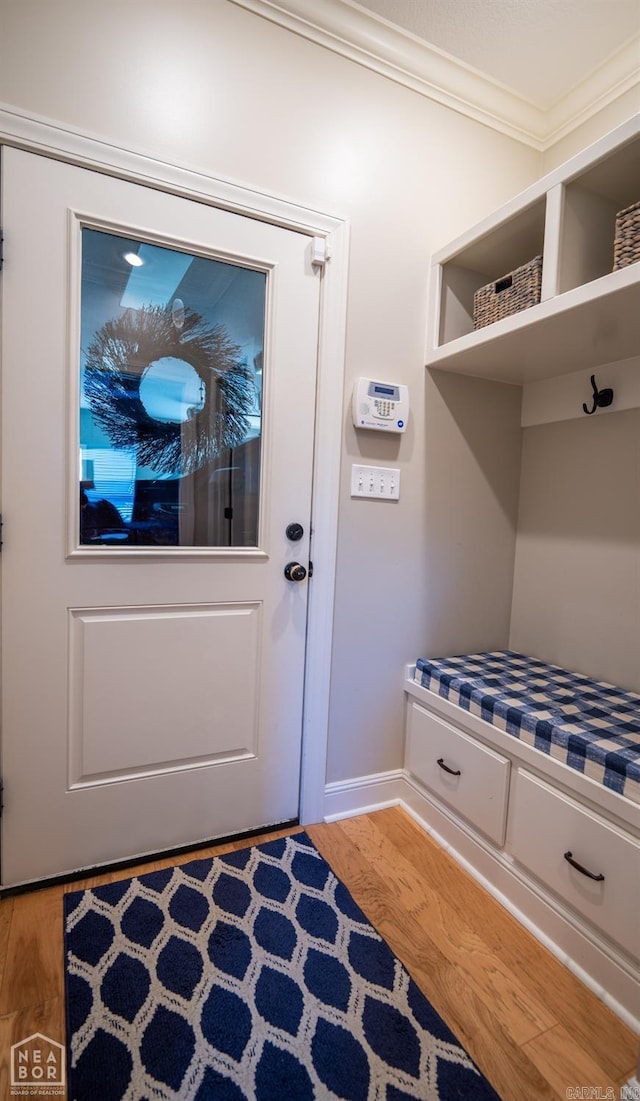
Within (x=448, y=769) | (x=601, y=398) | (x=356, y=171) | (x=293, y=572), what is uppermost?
(x=356, y=171)

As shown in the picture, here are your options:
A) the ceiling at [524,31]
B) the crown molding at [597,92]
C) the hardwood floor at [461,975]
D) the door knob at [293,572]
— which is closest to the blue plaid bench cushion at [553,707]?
the hardwood floor at [461,975]

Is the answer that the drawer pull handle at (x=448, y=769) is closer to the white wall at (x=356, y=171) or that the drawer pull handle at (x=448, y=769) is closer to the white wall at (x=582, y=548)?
the white wall at (x=356, y=171)

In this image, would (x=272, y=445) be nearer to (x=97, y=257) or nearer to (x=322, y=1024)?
(x=97, y=257)

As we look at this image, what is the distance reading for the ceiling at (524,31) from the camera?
4.96ft

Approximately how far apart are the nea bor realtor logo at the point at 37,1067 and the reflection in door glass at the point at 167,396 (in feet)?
3.68

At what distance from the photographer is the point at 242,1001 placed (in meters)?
1.09

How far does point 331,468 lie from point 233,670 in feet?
2.51

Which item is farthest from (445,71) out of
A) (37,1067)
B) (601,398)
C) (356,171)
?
(37,1067)

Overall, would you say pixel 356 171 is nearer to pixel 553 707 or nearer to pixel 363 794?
pixel 553 707

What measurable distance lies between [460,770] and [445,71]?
8.05 ft

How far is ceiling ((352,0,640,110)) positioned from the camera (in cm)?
151

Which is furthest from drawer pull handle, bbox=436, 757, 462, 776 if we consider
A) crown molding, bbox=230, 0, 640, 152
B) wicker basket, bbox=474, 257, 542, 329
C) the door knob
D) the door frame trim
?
crown molding, bbox=230, 0, 640, 152

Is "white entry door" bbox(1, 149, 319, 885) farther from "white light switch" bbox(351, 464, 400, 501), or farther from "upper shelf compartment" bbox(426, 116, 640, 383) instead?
"upper shelf compartment" bbox(426, 116, 640, 383)

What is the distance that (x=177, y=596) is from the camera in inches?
59.6
